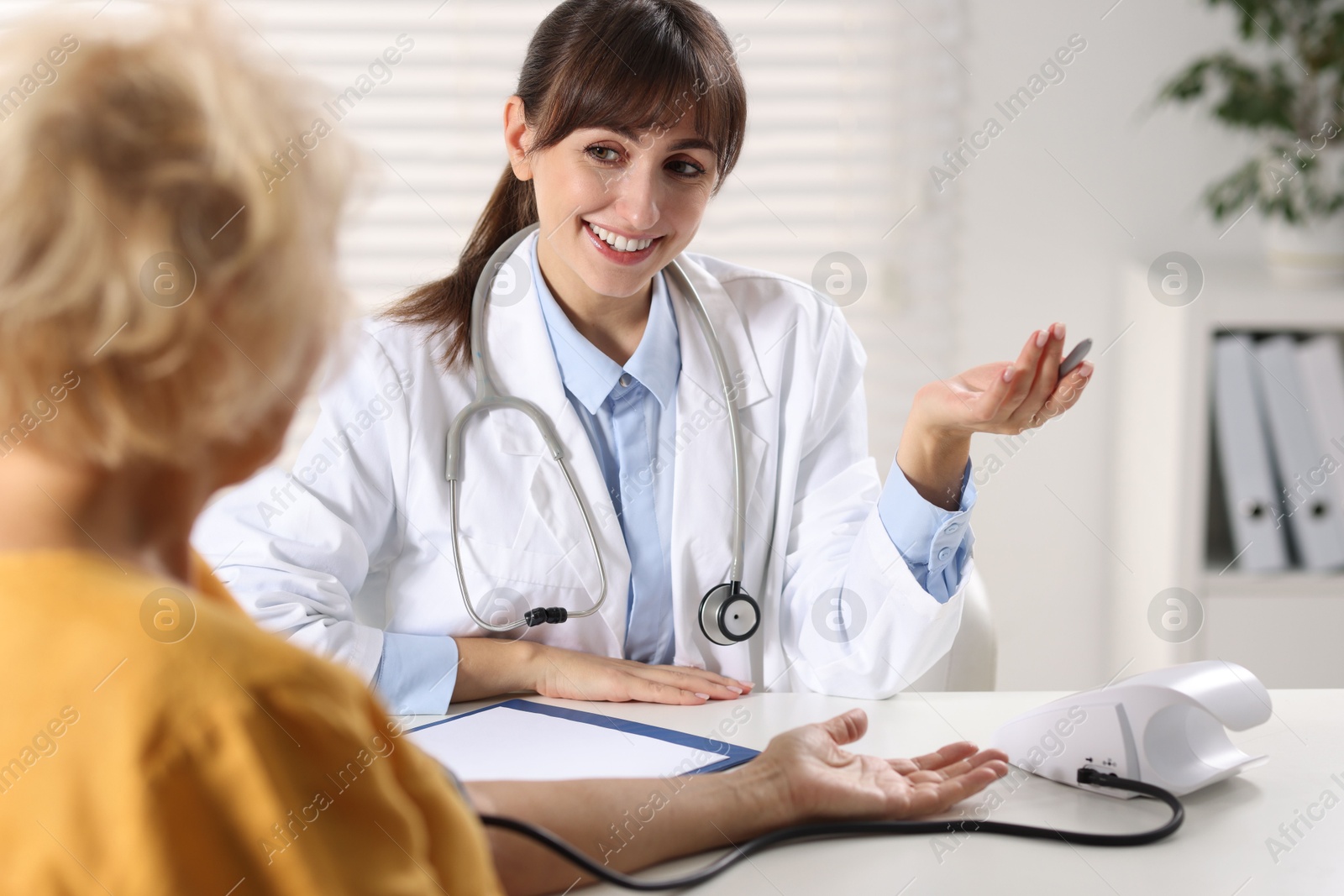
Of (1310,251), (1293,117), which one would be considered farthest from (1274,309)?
(1293,117)

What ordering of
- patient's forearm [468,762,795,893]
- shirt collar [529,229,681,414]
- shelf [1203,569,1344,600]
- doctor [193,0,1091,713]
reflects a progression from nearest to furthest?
patient's forearm [468,762,795,893] → doctor [193,0,1091,713] → shirt collar [529,229,681,414] → shelf [1203,569,1344,600]

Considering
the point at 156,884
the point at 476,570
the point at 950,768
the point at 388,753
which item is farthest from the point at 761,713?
the point at 156,884

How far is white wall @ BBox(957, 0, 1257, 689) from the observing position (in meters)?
2.38

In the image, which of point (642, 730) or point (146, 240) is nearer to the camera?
point (146, 240)

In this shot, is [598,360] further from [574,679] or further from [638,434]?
[574,679]

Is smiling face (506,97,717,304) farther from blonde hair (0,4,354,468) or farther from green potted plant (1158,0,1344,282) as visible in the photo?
green potted plant (1158,0,1344,282)

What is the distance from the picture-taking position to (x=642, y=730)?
1.11 metres

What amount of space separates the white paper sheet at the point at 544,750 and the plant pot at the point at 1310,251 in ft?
5.90

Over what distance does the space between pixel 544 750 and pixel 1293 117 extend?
1974 millimetres

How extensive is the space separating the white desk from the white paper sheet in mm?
65

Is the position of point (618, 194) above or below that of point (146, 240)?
above

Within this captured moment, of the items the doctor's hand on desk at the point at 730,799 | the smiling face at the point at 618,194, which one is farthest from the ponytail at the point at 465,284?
the doctor's hand on desk at the point at 730,799

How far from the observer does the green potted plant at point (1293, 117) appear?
7.18ft

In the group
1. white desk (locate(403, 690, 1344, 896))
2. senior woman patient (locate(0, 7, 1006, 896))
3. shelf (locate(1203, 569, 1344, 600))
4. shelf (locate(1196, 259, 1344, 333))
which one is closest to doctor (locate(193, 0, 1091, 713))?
white desk (locate(403, 690, 1344, 896))
